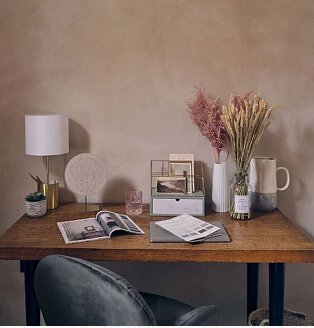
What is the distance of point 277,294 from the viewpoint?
1747mm

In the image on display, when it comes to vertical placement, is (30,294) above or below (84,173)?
below

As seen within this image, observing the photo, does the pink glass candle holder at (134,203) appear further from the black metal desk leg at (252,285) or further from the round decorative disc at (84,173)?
the black metal desk leg at (252,285)

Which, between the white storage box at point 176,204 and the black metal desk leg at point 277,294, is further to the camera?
the white storage box at point 176,204

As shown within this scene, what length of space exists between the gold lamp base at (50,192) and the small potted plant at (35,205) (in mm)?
98

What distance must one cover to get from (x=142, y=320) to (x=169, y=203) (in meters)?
0.89

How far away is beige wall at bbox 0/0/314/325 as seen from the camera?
223cm

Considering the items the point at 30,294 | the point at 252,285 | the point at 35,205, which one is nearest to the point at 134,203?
the point at 35,205

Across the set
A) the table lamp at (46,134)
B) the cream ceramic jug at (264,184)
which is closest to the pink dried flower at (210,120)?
the cream ceramic jug at (264,184)

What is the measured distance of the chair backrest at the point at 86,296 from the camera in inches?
49.1

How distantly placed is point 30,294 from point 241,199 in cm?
100

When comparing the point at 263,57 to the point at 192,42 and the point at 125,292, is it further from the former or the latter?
the point at 125,292

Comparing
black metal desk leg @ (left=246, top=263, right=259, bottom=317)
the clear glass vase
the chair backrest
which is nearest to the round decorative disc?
the clear glass vase

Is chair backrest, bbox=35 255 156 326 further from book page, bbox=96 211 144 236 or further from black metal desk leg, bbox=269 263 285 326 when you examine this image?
black metal desk leg, bbox=269 263 285 326

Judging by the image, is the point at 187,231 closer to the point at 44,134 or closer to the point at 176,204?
the point at 176,204
